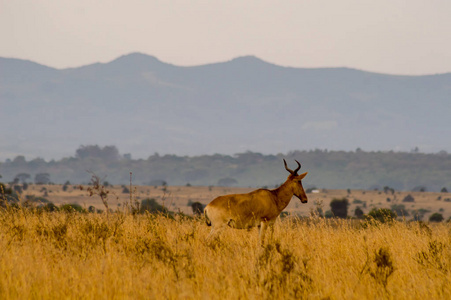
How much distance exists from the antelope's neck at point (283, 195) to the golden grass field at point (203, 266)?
4.37ft

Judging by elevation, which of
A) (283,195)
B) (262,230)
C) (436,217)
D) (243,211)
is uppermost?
(283,195)

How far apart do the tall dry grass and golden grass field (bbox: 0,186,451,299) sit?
2 centimetres

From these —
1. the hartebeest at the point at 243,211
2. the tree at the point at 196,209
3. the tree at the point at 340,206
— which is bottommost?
the tree at the point at 340,206

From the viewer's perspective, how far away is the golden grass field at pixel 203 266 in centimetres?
869

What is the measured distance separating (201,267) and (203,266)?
4 cm

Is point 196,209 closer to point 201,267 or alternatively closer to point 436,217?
point 201,267

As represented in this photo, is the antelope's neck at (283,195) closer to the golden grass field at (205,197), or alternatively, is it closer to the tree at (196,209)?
the tree at (196,209)

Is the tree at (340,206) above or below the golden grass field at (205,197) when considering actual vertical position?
above

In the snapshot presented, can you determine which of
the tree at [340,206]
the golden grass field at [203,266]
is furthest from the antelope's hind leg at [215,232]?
the tree at [340,206]

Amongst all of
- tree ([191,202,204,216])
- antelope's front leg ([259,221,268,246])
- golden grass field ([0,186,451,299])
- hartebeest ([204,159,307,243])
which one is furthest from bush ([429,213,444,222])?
antelope's front leg ([259,221,268,246])

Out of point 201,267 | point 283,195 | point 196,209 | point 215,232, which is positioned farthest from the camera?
point 196,209

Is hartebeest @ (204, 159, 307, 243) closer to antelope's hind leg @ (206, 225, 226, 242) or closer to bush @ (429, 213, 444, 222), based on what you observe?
antelope's hind leg @ (206, 225, 226, 242)

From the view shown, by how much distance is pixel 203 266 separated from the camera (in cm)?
1029

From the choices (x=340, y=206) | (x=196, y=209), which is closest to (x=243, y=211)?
(x=196, y=209)
